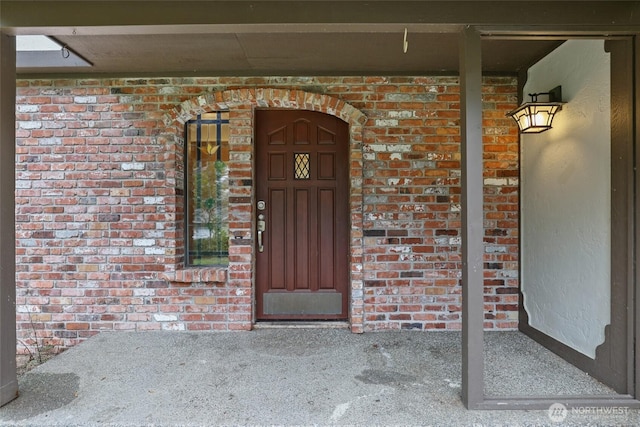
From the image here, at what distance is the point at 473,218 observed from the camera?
2.08m

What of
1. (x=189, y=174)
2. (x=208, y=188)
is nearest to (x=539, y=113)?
(x=208, y=188)

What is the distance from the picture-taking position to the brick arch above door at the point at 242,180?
3307 mm

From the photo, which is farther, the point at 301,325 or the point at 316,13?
the point at 301,325

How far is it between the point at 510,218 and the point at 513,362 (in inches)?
50.2

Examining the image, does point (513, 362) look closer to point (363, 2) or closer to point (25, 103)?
point (363, 2)

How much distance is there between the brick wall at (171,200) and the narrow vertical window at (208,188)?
17 centimetres

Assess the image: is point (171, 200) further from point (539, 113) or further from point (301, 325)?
point (539, 113)

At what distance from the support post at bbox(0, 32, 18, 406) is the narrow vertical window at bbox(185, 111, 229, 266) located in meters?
1.41

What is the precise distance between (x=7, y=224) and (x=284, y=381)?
6.28ft

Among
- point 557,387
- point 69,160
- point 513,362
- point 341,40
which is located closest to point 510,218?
point 513,362

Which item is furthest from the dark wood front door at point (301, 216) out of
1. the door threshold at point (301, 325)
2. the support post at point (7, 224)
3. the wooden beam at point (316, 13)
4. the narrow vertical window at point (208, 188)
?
the support post at point (7, 224)

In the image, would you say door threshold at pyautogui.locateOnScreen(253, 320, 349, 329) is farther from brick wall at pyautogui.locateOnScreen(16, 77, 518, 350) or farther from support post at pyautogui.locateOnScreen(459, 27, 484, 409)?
support post at pyautogui.locateOnScreen(459, 27, 484, 409)

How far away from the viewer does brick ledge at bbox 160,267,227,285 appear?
10.8 ft

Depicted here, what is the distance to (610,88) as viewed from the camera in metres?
2.34
